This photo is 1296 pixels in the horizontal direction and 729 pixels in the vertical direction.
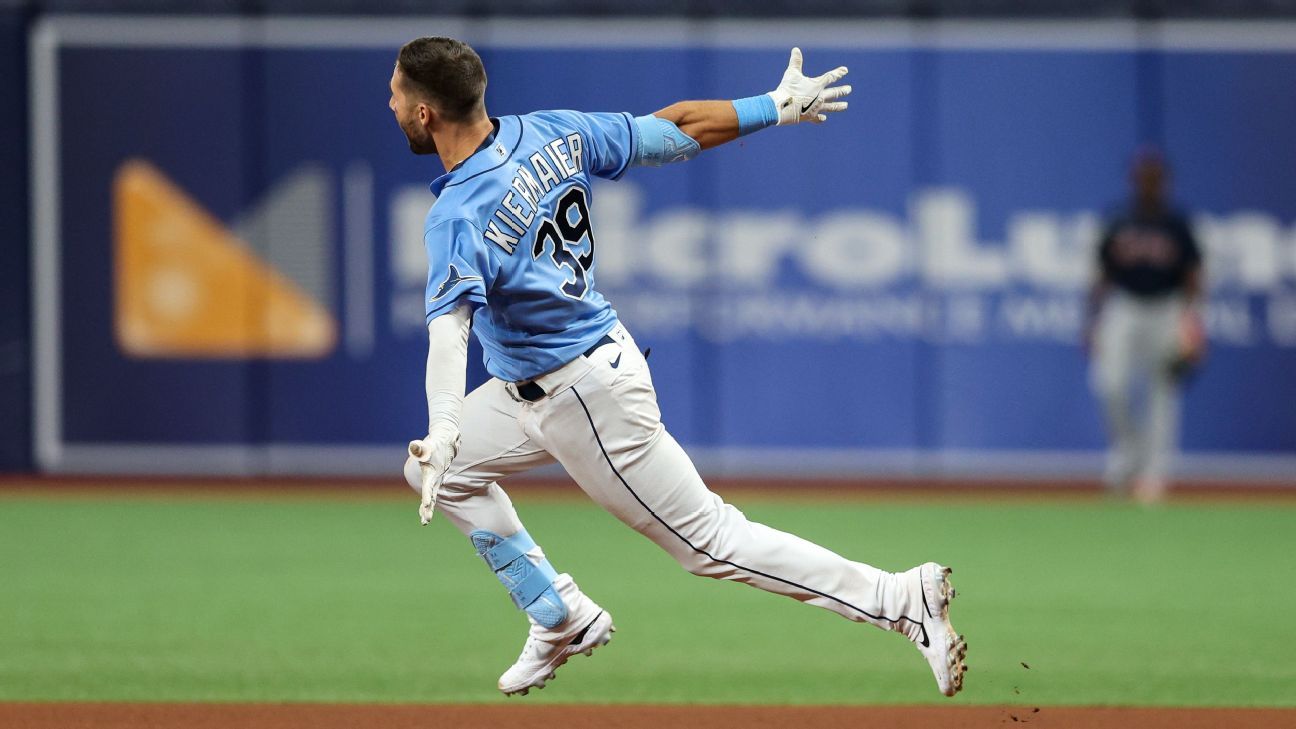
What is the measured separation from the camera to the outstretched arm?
5.48 meters

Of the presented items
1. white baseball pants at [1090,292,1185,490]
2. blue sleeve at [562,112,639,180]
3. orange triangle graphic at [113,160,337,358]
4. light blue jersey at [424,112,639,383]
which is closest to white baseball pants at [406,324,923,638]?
light blue jersey at [424,112,639,383]

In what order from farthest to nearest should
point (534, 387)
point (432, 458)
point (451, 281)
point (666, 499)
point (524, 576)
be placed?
1. point (524, 576)
2. point (534, 387)
3. point (666, 499)
4. point (451, 281)
5. point (432, 458)

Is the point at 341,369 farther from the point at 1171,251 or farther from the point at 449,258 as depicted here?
the point at 449,258

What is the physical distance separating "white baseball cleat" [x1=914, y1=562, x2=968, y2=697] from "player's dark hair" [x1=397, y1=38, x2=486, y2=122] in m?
1.92

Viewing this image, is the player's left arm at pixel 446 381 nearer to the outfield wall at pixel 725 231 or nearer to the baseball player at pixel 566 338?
the baseball player at pixel 566 338

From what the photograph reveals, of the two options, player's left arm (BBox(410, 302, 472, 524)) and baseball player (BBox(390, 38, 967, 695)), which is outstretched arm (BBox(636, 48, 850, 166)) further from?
player's left arm (BBox(410, 302, 472, 524))

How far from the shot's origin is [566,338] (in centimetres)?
526

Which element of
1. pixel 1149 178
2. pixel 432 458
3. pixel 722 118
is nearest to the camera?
pixel 432 458

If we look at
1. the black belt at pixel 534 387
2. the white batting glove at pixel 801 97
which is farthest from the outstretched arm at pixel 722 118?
the black belt at pixel 534 387

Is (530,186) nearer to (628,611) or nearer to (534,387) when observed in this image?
(534,387)

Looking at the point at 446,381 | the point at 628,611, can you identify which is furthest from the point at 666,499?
the point at 628,611

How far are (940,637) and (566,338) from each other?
144 centimetres

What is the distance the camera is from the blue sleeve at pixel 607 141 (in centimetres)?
535

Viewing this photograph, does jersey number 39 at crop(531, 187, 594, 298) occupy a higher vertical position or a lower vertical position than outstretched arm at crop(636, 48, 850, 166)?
lower
